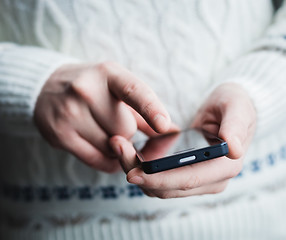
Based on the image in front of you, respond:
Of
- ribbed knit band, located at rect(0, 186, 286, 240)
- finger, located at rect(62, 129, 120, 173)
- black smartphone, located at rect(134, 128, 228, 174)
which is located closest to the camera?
black smartphone, located at rect(134, 128, 228, 174)

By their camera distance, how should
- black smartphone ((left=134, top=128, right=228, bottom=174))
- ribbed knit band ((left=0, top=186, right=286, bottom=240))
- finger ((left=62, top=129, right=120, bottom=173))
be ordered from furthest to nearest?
1. ribbed knit band ((left=0, top=186, right=286, bottom=240))
2. finger ((left=62, top=129, right=120, bottom=173))
3. black smartphone ((left=134, top=128, right=228, bottom=174))

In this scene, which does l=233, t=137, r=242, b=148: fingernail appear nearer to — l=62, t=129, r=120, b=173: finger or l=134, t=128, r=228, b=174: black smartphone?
l=134, t=128, r=228, b=174: black smartphone

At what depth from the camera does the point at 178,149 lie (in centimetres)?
37

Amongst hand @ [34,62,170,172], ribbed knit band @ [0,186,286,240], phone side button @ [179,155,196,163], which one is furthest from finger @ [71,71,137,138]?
ribbed knit band @ [0,186,286,240]

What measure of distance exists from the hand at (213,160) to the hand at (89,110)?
27mm

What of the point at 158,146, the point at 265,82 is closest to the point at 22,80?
the point at 158,146

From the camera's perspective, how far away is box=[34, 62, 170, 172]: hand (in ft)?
1.15

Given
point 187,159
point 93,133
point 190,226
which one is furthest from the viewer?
point 190,226

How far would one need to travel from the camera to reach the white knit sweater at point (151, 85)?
44 centimetres

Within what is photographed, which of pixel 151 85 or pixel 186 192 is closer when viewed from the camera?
pixel 186 192

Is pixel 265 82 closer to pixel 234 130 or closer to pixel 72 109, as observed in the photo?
pixel 234 130

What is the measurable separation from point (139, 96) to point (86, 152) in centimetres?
12

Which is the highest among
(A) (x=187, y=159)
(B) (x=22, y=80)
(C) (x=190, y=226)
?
(A) (x=187, y=159)

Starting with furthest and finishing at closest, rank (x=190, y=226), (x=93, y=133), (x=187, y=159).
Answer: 1. (x=190, y=226)
2. (x=93, y=133)
3. (x=187, y=159)
